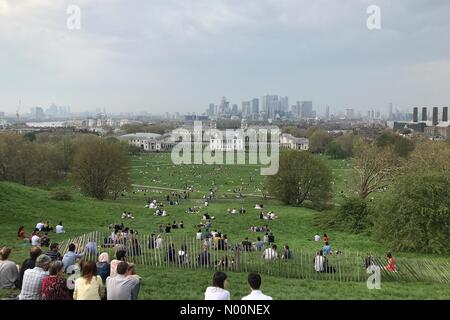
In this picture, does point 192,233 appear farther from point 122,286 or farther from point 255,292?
point 255,292

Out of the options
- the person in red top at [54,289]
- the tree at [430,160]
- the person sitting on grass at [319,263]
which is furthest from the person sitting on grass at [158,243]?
the tree at [430,160]

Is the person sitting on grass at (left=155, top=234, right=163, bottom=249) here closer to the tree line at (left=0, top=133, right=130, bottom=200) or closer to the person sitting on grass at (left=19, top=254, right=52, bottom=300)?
the person sitting on grass at (left=19, top=254, right=52, bottom=300)

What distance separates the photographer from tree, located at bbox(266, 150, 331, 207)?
1796 inches

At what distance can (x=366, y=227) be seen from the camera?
2862cm

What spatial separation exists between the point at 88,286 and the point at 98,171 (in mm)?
41914

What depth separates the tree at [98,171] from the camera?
4778 centimetres

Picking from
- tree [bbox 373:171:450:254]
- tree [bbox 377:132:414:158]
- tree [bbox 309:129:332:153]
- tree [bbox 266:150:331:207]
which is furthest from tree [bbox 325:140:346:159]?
tree [bbox 373:171:450:254]

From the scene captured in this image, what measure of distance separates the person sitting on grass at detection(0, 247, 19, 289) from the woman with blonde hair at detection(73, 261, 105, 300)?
11.6 feet

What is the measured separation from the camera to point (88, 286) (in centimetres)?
767

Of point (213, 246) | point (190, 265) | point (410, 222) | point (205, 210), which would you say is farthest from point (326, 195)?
point (190, 265)
